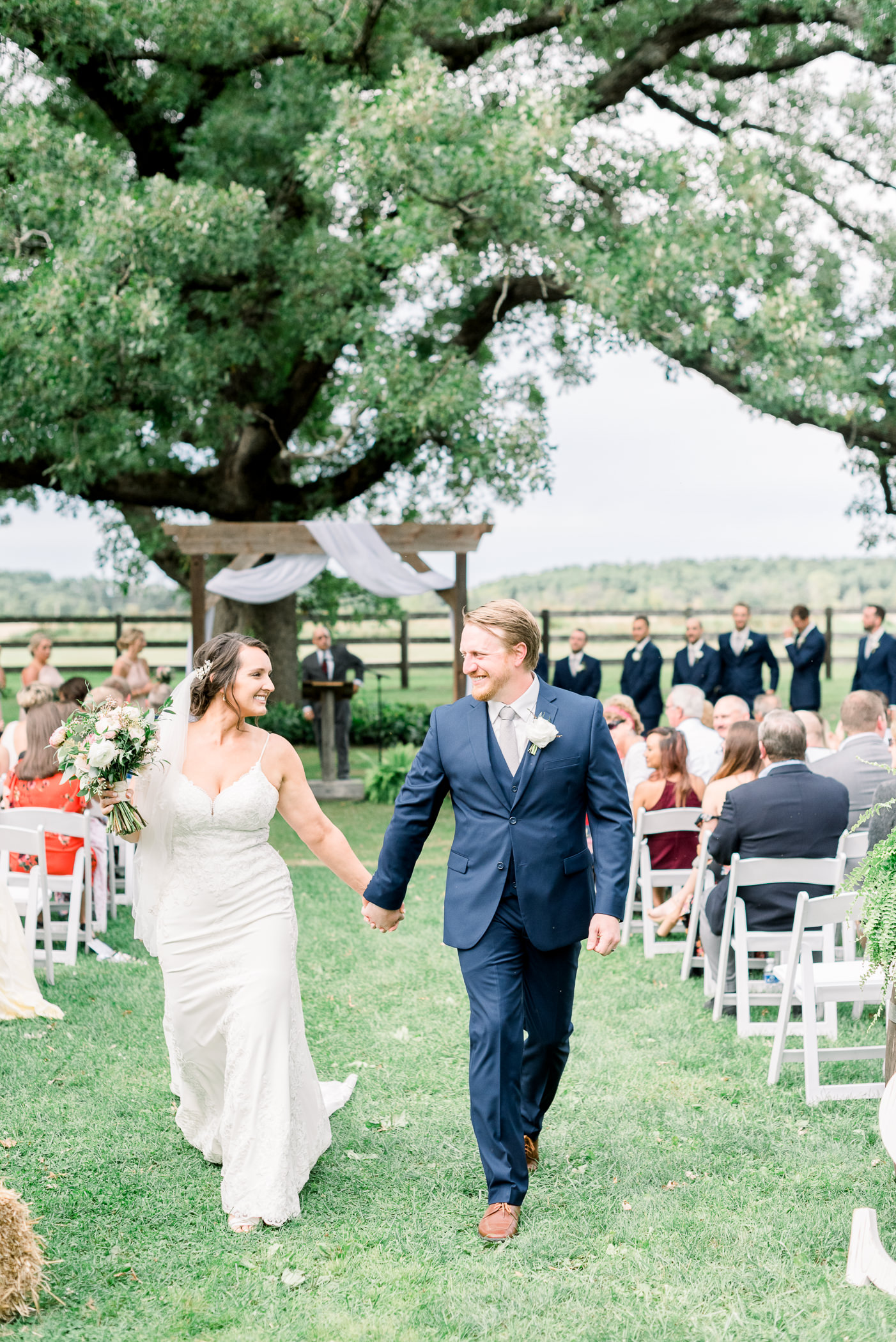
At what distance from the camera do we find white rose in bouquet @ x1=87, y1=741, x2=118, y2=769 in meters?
4.07

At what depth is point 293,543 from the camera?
13.7m

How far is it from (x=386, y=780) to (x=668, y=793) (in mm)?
6422

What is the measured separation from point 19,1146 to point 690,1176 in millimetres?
2441

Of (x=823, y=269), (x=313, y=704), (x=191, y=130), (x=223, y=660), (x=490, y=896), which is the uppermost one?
(x=191, y=130)

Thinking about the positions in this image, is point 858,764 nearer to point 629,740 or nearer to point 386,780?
point 629,740

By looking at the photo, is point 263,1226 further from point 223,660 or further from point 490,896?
point 223,660

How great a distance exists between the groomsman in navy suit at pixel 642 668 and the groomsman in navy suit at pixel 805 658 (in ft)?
5.06

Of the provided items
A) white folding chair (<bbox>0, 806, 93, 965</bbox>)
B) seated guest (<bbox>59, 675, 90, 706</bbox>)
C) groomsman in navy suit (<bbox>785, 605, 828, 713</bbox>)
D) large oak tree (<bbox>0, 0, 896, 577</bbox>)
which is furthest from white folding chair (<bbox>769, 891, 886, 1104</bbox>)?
groomsman in navy suit (<bbox>785, 605, 828, 713</bbox>)

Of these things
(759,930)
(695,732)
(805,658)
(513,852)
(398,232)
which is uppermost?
(398,232)

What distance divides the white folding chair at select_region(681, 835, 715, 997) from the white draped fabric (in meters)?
7.03

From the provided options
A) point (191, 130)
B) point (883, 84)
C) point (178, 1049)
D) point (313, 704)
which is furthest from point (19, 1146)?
point (883, 84)

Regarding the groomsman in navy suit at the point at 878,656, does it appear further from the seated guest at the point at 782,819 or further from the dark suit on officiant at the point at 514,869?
the dark suit on officiant at the point at 514,869

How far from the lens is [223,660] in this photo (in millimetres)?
4344

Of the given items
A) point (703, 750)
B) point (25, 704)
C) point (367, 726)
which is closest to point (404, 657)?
point (367, 726)
